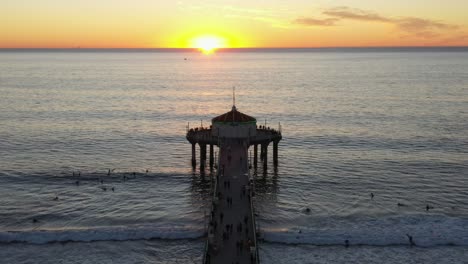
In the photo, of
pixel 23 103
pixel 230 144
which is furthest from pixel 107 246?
pixel 23 103

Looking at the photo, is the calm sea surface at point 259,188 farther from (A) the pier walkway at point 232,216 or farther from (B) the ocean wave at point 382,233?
(A) the pier walkway at point 232,216

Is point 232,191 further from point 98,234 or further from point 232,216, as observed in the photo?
point 98,234

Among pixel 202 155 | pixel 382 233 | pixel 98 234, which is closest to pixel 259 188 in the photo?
pixel 202 155

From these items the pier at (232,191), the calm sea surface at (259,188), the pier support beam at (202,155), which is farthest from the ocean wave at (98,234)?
the pier support beam at (202,155)

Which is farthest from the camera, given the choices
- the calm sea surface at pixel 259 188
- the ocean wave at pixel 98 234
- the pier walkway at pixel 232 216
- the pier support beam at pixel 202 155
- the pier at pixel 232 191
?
the pier support beam at pixel 202 155

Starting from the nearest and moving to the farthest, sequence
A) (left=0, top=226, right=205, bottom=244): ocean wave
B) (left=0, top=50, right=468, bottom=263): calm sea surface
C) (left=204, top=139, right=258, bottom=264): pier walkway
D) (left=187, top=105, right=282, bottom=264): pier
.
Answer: (left=204, top=139, right=258, bottom=264): pier walkway < (left=187, top=105, right=282, bottom=264): pier < (left=0, top=50, right=468, bottom=263): calm sea surface < (left=0, top=226, right=205, bottom=244): ocean wave

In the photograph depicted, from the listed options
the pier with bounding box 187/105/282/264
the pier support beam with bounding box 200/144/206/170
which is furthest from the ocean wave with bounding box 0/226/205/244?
the pier support beam with bounding box 200/144/206/170

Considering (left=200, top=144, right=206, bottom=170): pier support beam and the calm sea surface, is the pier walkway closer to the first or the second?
the calm sea surface
